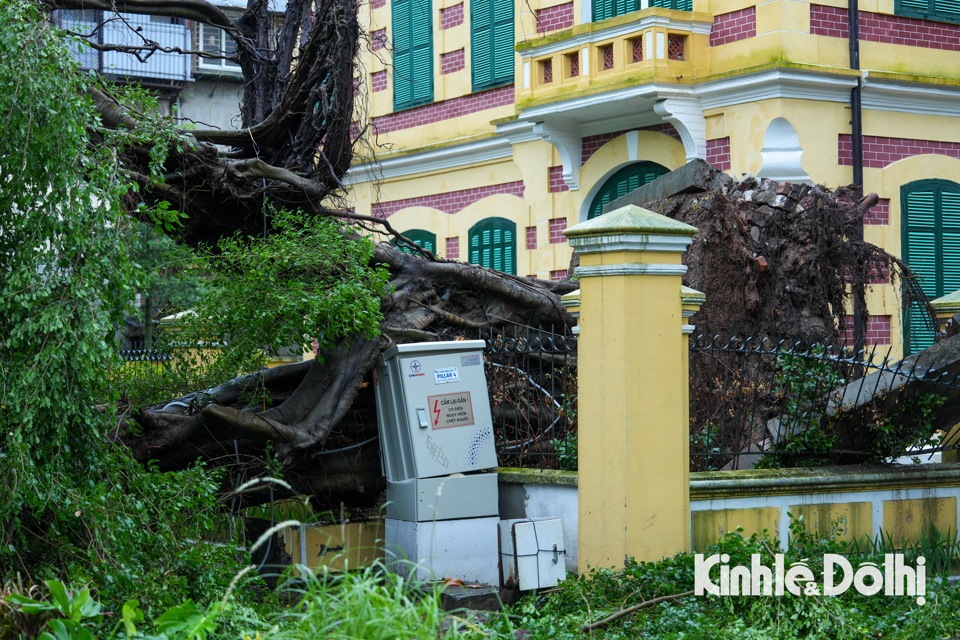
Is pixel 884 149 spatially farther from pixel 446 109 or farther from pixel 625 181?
pixel 446 109

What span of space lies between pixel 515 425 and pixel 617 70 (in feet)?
22.4

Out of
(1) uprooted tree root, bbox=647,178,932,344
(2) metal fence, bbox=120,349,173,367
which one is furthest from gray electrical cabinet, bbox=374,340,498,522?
(1) uprooted tree root, bbox=647,178,932,344

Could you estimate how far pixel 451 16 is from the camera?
17.0 metres

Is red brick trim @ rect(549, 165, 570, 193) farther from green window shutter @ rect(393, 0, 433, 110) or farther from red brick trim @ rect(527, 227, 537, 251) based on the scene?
green window shutter @ rect(393, 0, 433, 110)

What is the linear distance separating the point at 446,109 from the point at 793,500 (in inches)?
450

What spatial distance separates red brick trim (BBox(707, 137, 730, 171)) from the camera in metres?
13.0

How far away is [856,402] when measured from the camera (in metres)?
7.55

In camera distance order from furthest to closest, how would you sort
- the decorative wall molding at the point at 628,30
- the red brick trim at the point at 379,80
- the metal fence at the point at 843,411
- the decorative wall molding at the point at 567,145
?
the red brick trim at the point at 379,80 → the decorative wall molding at the point at 567,145 → the decorative wall molding at the point at 628,30 → the metal fence at the point at 843,411

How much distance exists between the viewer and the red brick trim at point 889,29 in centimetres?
1271

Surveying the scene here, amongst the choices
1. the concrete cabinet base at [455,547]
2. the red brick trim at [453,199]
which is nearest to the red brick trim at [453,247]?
the red brick trim at [453,199]

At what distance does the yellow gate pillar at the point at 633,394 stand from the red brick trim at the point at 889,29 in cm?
748

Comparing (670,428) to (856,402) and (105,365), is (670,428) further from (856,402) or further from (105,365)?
(105,365)

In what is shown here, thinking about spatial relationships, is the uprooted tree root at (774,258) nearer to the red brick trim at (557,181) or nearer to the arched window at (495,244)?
the red brick trim at (557,181)

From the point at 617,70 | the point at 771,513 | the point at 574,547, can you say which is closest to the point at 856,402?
the point at 771,513
